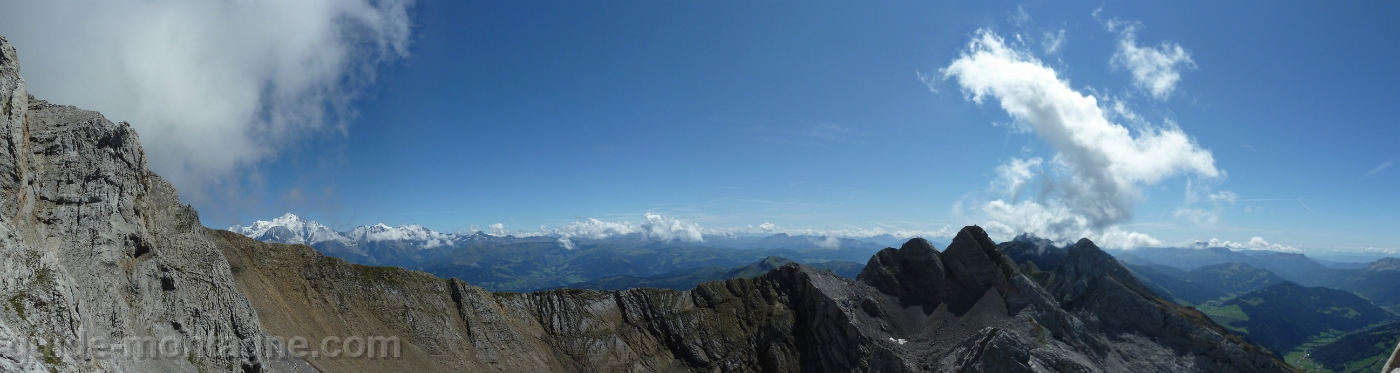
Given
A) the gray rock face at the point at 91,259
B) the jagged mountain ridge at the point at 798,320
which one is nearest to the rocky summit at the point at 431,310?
the gray rock face at the point at 91,259

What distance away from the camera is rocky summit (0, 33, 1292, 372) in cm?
3100

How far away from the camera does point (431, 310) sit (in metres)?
77.1

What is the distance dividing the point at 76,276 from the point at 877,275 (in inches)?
3976

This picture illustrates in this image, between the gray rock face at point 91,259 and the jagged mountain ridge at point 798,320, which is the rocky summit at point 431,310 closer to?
the gray rock face at point 91,259

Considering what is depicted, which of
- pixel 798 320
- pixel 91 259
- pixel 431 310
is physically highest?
pixel 91 259

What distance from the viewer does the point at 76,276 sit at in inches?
1232

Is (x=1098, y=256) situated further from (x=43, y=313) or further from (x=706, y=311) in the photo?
(x=43, y=313)

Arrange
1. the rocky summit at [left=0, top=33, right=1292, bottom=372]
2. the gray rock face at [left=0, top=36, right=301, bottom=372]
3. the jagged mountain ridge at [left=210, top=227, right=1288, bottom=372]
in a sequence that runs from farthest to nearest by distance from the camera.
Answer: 1. the jagged mountain ridge at [left=210, top=227, right=1288, bottom=372]
2. the rocky summit at [left=0, top=33, right=1292, bottom=372]
3. the gray rock face at [left=0, top=36, right=301, bottom=372]

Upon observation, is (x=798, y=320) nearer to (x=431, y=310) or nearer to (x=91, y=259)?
(x=431, y=310)

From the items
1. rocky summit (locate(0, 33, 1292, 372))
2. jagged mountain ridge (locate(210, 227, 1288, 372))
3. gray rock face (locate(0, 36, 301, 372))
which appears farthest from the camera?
jagged mountain ridge (locate(210, 227, 1288, 372))

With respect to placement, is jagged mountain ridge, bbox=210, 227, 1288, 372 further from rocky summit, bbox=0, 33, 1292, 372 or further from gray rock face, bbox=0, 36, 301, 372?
gray rock face, bbox=0, 36, 301, 372

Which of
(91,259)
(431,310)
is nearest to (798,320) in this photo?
(431,310)

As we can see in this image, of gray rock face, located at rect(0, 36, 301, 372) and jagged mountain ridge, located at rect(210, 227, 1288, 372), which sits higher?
gray rock face, located at rect(0, 36, 301, 372)

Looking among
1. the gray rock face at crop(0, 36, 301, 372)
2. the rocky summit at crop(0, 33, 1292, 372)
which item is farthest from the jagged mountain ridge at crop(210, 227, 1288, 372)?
the gray rock face at crop(0, 36, 301, 372)
